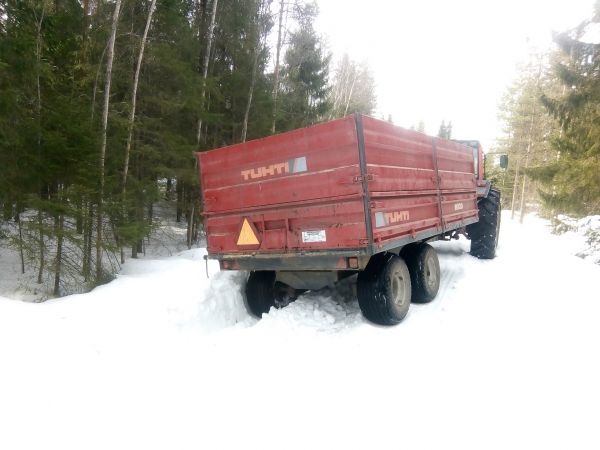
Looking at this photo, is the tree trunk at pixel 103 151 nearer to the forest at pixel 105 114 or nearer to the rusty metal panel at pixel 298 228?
the forest at pixel 105 114

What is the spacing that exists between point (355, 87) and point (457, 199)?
984 inches

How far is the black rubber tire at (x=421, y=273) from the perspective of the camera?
4.84m

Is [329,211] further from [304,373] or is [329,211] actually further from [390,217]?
[304,373]

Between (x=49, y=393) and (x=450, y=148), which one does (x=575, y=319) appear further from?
(x=49, y=393)

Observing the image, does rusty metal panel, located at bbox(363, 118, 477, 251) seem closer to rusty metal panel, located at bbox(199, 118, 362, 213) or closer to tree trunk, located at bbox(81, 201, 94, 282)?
rusty metal panel, located at bbox(199, 118, 362, 213)

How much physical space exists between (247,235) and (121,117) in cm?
716

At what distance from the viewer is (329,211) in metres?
3.78

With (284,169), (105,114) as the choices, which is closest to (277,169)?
(284,169)

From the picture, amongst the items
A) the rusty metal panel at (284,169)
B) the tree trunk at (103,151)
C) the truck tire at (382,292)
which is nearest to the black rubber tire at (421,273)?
the truck tire at (382,292)

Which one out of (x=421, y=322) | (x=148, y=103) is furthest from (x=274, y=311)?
(x=148, y=103)

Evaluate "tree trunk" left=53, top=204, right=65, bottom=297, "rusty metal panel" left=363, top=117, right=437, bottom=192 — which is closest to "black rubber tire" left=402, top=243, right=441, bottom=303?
"rusty metal panel" left=363, top=117, right=437, bottom=192

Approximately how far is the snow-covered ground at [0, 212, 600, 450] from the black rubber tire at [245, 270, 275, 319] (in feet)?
0.59

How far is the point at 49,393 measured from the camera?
2.73 metres

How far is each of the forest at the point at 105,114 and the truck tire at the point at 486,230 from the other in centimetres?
707
